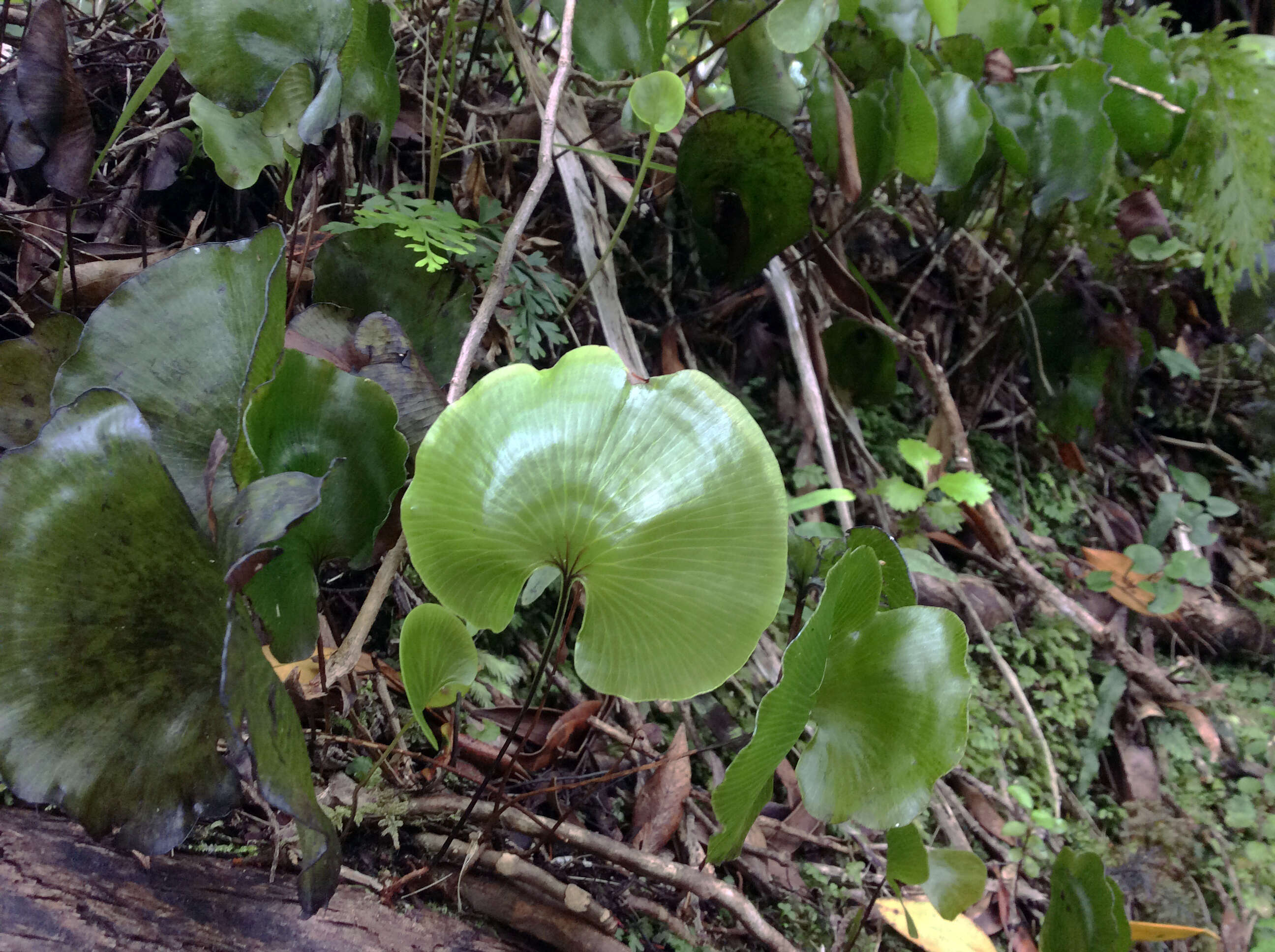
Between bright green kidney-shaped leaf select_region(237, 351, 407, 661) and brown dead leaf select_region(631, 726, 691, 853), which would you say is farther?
brown dead leaf select_region(631, 726, 691, 853)

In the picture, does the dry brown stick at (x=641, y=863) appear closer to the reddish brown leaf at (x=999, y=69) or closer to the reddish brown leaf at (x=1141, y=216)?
the reddish brown leaf at (x=999, y=69)

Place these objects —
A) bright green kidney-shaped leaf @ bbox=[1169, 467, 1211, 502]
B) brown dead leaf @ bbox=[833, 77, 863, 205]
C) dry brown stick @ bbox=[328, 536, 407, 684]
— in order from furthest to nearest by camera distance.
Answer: bright green kidney-shaped leaf @ bbox=[1169, 467, 1211, 502]
brown dead leaf @ bbox=[833, 77, 863, 205]
dry brown stick @ bbox=[328, 536, 407, 684]

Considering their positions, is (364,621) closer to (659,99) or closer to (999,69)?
(659,99)

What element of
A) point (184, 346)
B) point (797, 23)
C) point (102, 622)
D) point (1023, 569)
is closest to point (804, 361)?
point (797, 23)

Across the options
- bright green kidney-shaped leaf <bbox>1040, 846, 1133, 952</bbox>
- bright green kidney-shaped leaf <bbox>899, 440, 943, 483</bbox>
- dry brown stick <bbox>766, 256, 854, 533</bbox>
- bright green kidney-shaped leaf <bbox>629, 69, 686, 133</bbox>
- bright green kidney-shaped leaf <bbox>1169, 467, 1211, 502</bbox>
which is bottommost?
bright green kidney-shaped leaf <bbox>1169, 467, 1211, 502</bbox>

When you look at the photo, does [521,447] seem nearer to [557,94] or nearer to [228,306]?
[228,306]

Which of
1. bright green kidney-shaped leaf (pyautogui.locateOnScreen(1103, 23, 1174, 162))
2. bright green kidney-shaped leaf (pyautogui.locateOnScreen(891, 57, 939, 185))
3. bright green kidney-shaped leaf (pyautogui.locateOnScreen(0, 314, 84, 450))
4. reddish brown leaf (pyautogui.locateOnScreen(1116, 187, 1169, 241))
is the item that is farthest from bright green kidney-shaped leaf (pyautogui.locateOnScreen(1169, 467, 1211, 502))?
Answer: bright green kidney-shaped leaf (pyautogui.locateOnScreen(0, 314, 84, 450))

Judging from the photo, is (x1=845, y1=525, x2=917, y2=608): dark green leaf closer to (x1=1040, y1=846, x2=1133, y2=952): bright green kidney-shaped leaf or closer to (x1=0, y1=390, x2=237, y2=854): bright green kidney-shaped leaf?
(x1=1040, y1=846, x2=1133, y2=952): bright green kidney-shaped leaf
